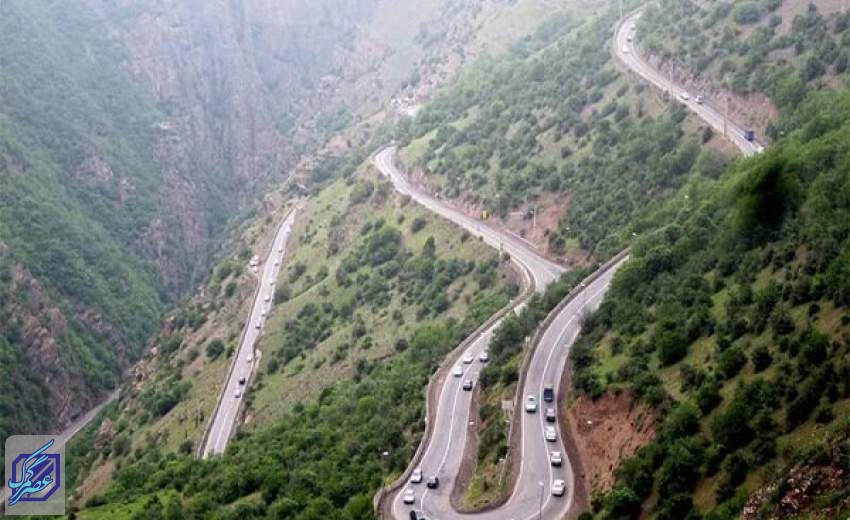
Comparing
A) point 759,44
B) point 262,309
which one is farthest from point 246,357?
point 759,44

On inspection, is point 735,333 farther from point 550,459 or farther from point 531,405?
point 531,405

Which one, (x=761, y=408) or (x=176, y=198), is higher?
(x=761, y=408)

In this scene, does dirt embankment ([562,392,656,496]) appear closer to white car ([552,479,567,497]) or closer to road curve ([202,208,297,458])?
white car ([552,479,567,497])

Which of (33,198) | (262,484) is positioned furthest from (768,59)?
(33,198)

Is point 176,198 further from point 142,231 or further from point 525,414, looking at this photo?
point 525,414

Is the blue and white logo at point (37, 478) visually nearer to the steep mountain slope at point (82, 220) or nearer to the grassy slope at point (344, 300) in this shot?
the grassy slope at point (344, 300)

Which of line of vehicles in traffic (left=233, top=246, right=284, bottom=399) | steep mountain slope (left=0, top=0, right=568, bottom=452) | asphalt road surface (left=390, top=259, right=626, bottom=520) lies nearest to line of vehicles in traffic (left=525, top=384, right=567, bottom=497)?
asphalt road surface (left=390, top=259, right=626, bottom=520)
